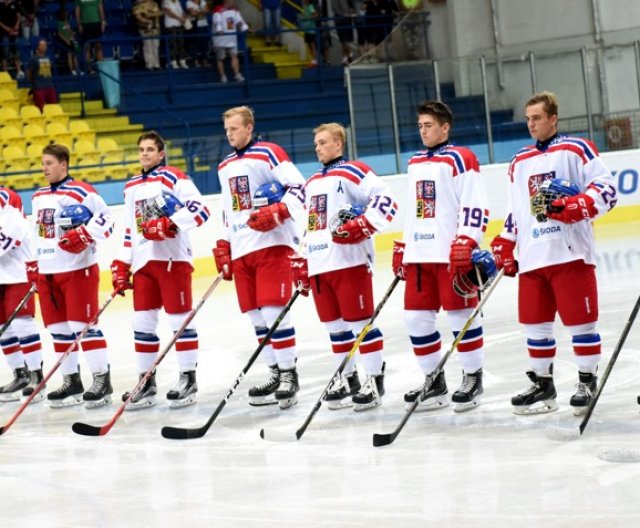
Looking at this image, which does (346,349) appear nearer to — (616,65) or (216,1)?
(616,65)

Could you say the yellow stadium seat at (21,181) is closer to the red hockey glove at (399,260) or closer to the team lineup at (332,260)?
the team lineup at (332,260)

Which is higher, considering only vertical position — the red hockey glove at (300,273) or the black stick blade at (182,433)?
the red hockey glove at (300,273)

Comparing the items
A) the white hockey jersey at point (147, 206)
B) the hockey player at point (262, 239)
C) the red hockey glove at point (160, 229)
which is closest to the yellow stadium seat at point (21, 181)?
the white hockey jersey at point (147, 206)

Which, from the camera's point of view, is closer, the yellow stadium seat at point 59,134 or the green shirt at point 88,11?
the yellow stadium seat at point 59,134

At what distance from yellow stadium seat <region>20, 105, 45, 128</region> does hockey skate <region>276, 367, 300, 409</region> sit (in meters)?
9.42

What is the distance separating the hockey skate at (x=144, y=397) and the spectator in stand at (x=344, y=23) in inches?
460

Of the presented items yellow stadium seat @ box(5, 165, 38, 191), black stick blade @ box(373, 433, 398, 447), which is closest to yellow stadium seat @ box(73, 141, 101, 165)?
yellow stadium seat @ box(5, 165, 38, 191)

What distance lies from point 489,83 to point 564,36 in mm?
3060

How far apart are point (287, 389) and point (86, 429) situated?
1.05 meters

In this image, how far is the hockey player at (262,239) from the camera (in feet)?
21.6

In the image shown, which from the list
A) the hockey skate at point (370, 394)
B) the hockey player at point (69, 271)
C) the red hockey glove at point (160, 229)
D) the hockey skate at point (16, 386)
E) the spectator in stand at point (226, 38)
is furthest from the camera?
the spectator in stand at point (226, 38)

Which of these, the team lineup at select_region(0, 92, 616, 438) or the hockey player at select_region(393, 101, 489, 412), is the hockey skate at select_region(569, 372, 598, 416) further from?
the hockey player at select_region(393, 101, 489, 412)

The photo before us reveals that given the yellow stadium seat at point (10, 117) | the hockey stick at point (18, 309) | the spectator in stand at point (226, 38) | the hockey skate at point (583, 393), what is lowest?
the hockey skate at point (583, 393)

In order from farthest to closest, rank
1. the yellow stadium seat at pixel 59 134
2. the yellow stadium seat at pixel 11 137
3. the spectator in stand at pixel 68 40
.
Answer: the spectator in stand at pixel 68 40 < the yellow stadium seat at pixel 59 134 < the yellow stadium seat at pixel 11 137
